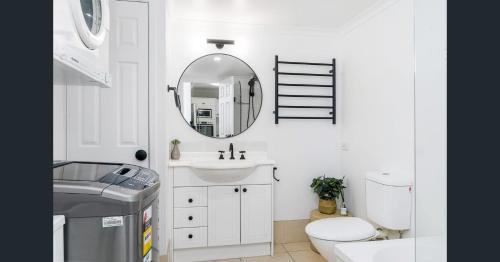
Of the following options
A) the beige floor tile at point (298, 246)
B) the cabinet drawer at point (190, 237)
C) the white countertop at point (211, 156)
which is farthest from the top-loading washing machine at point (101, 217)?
the beige floor tile at point (298, 246)

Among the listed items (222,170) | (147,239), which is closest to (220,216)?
(222,170)

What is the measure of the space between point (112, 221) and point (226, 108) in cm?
215

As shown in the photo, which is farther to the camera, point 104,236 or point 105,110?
point 105,110

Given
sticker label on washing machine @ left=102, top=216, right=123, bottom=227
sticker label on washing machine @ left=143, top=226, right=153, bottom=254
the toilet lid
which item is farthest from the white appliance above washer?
the toilet lid

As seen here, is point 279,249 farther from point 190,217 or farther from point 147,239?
point 147,239

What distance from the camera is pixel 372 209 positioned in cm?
238

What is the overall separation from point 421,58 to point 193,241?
2.59 metres

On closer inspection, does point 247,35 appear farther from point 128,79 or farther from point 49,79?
point 49,79

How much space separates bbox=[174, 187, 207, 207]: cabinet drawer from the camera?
2637mm

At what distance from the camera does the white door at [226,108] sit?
3.16 meters

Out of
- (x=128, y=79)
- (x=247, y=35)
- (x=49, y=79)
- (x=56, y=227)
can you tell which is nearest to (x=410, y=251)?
(x=56, y=227)

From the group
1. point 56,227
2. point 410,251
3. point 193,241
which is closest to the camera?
point 56,227

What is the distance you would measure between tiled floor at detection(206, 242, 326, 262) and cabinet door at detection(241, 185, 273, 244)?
0.57 feet

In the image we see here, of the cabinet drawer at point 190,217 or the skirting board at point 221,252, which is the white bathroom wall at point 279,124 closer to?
the skirting board at point 221,252
